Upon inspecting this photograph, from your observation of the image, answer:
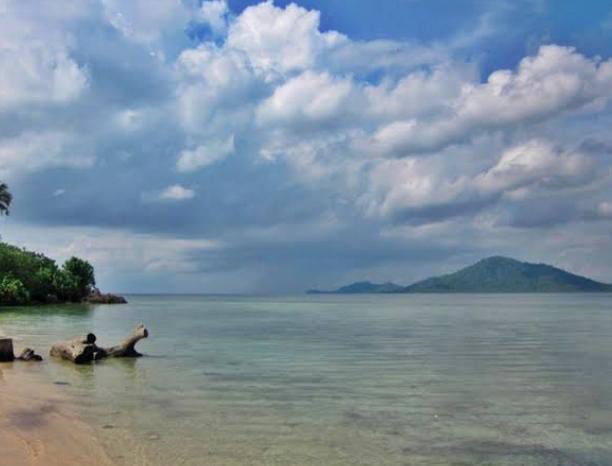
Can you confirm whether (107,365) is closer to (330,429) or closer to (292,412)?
(292,412)

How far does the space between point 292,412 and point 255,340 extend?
29.4 meters

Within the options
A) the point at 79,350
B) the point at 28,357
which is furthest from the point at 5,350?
the point at 79,350

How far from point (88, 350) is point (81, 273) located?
137810 mm

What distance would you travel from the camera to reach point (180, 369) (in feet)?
98.7

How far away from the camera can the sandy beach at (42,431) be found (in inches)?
539

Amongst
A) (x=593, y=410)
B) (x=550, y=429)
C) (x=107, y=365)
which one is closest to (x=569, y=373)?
(x=593, y=410)

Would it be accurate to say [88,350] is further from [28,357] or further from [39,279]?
[39,279]

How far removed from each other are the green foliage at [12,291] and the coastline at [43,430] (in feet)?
362

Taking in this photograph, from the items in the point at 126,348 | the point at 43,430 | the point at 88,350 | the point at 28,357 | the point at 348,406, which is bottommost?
the point at 348,406

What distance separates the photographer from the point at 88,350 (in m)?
31.6

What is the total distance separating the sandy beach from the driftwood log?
7145 mm

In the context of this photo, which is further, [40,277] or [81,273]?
[81,273]

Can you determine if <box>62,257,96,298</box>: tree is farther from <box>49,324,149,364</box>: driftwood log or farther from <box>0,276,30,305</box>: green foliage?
<box>49,324,149,364</box>: driftwood log

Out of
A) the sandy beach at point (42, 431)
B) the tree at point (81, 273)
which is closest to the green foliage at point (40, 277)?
the tree at point (81, 273)
